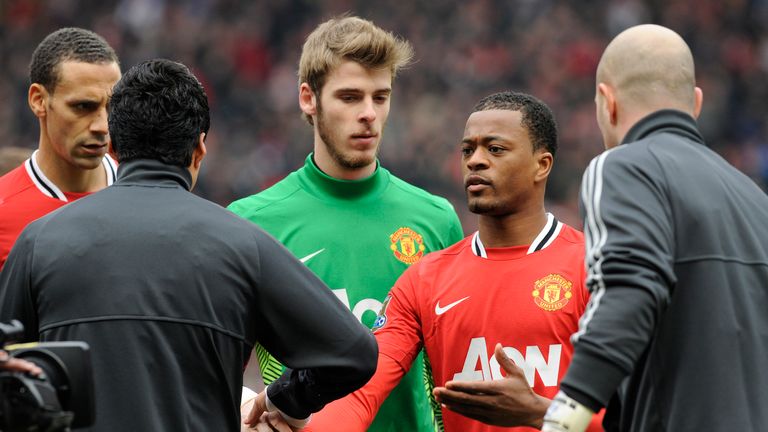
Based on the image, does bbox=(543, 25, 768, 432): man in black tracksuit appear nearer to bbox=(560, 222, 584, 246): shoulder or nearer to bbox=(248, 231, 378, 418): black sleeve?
bbox=(248, 231, 378, 418): black sleeve

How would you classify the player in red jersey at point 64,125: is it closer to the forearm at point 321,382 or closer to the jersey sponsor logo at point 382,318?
the jersey sponsor logo at point 382,318

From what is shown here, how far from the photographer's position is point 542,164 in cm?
525

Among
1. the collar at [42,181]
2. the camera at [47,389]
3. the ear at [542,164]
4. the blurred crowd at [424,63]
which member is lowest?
the camera at [47,389]

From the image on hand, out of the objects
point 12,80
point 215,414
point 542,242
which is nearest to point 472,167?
point 542,242

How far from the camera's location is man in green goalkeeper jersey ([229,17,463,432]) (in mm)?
5711

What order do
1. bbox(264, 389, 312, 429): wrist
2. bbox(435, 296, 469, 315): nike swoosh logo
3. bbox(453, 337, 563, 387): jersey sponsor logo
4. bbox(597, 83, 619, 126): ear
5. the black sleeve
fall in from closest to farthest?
the black sleeve, bbox(597, 83, 619, 126): ear, bbox(264, 389, 312, 429): wrist, bbox(453, 337, 563, 387): jersey sponsor logo, bbox(435, 296, 469, 315): nike swoosh logo

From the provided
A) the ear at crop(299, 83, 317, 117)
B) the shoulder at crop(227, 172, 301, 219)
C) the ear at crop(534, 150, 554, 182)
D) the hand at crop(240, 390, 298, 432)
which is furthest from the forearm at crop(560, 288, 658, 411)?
the ear at crop(299, 83, 317, 117)

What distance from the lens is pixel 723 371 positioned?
3879 millimetres

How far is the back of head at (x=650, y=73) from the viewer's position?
4.22m

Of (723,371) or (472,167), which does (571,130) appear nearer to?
(472,167)

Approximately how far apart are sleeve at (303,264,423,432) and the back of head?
144 centimetres

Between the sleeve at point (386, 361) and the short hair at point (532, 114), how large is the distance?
2.49 ft

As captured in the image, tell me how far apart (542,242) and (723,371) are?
1402 mm

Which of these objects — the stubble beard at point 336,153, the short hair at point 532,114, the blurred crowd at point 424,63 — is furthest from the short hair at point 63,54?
the blurred crowd at point 424,63
